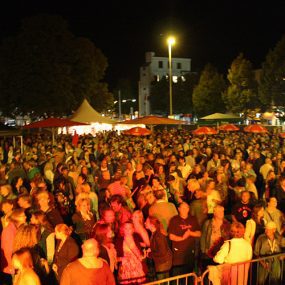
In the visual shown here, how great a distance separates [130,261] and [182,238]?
1097 mm

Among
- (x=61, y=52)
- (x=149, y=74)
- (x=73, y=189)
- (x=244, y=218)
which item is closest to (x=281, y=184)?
(x=244, y=218)

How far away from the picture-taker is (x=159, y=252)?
5.52 meters

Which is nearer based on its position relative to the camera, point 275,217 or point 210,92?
point 275,217

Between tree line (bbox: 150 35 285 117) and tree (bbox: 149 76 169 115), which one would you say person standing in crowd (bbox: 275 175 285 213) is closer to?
tree line (bbox: 150 35 285 117)

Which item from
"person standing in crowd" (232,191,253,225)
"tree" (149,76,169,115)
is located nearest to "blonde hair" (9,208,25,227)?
"person standing in crowd" (232,191,253,225)

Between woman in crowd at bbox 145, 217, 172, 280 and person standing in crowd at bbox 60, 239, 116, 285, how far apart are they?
4.79ft

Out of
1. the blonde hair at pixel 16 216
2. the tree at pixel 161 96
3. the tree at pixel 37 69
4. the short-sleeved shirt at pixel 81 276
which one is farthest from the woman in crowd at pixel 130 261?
the tree at pixel 161 96

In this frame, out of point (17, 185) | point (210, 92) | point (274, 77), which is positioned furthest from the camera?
point (210, 92)

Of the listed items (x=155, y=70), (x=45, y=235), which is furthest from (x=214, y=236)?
(x=155, y=70)

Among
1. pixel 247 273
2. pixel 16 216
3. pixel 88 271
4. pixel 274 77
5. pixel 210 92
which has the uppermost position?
pixel 274 77

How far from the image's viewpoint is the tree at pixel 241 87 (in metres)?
47.7

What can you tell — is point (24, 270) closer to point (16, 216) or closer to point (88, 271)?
point (88, 271)

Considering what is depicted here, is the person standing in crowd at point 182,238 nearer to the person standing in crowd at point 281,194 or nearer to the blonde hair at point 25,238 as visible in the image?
the blonde hair at point 25,238

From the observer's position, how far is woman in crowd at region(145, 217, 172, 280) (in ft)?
18.1
